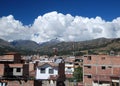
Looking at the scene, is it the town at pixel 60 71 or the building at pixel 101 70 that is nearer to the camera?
the building at pixel 101 70

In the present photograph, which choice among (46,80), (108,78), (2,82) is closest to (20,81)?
(2,82)

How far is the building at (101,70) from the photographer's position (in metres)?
61.5

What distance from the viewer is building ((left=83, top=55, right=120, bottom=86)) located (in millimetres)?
61472

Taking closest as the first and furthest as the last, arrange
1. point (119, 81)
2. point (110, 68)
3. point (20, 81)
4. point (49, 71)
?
point (20, 81) → point (119, 81) → point (110, 68) → point (49, 71)

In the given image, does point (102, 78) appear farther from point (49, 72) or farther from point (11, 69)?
point (11, 69)

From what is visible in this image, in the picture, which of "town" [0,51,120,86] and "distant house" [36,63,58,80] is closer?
"town" [0,51,120,86]

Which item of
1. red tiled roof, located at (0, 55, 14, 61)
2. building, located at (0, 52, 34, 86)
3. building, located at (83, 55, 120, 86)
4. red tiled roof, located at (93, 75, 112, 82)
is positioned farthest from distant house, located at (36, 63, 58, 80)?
red tiled roof, located at (93, 75, 112, 82)

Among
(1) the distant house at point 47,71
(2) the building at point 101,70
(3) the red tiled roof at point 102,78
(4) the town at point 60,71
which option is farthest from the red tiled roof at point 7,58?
(3) the red tiled roof at point 102,78

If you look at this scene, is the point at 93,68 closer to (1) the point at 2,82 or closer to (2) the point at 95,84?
(2) the point at 95,84

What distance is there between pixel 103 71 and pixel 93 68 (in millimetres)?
2921

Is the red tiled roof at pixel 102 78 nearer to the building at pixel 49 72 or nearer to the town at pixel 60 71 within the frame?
the town at pixel 60 71

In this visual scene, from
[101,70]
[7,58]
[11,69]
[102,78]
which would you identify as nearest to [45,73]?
[11,69]

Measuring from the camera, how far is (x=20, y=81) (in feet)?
163

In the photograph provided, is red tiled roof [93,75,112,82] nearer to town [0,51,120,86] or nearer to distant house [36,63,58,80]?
town [0,51,120,86]
